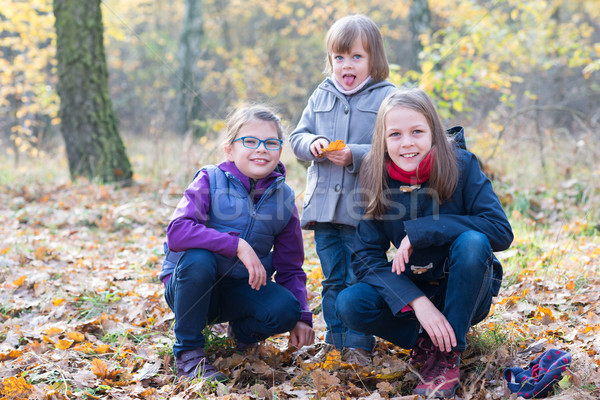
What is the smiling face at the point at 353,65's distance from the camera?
8.79 feet

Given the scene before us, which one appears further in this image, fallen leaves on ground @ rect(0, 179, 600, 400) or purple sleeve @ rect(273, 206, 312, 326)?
purple sleeve @ rect(273, 206, 312, 326)

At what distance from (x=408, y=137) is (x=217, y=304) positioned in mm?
1218

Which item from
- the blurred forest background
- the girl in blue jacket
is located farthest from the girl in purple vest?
the blurred forest background

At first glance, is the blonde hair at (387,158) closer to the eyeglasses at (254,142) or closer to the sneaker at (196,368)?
the eyeglasses at (254,142)

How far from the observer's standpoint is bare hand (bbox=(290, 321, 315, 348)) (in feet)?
8.13

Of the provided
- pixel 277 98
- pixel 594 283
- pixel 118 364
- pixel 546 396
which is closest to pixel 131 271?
pixel 118 364

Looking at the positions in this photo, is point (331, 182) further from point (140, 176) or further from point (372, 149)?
point (140, 176)

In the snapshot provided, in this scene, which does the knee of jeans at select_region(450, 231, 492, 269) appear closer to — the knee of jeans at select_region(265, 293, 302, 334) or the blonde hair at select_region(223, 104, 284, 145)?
the knee of jeans at select_region(265, 293, 302, 334)

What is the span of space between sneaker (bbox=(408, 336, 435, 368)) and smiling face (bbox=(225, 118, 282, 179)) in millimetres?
1084

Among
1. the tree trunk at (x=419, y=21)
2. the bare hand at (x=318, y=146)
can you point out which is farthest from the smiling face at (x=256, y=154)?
the tree trunk at (x=419, y=21)

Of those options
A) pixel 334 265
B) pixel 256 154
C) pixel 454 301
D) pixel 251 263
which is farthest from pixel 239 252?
pixel 454 301

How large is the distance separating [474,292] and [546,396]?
475 millimetres

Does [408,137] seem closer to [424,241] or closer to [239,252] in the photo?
[424,241]

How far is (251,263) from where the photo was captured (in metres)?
2.26
